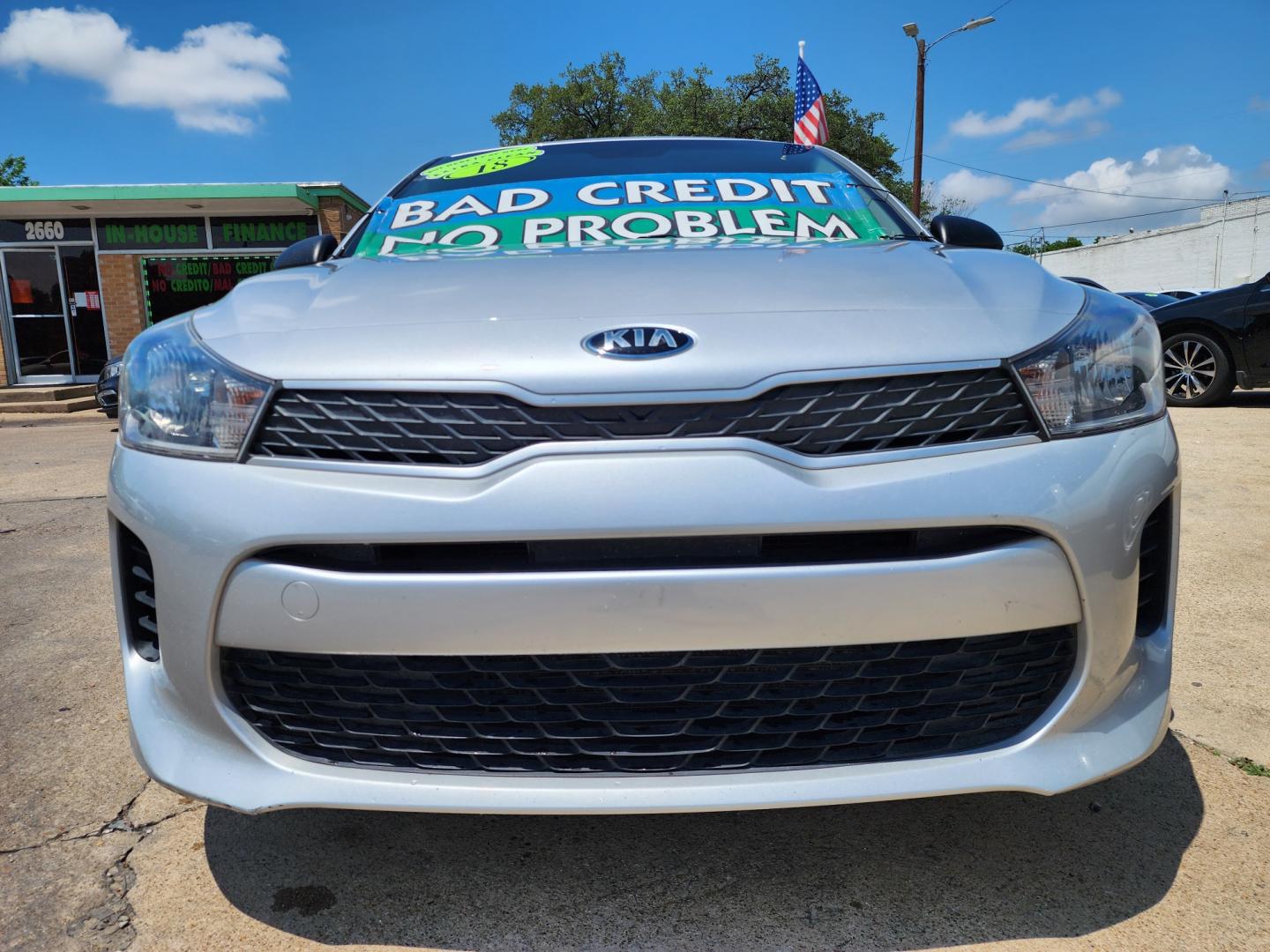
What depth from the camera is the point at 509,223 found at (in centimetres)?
222

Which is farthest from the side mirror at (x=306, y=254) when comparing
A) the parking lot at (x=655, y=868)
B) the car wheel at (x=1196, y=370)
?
the car wheel at (x=1196, y=370)

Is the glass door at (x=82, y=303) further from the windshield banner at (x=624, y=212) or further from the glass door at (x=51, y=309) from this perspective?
the windshield banner at (x=624, y=212)

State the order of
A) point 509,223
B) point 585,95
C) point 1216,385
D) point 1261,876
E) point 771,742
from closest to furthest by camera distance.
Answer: point 771,742
point 1261,876
point 509,223
point 1216,385
point 585,95

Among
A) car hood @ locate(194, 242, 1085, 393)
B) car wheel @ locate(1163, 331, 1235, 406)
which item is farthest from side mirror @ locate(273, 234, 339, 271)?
car wheel @ locate(1163, 331, 1235, 406)

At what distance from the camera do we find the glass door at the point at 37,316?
14.7 meters

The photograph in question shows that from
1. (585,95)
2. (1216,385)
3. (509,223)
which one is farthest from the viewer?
(585,95)

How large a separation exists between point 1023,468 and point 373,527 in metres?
0.93

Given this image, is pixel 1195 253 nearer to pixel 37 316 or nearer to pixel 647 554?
pixel 37 316

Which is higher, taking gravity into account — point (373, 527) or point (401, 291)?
point (401, 291)

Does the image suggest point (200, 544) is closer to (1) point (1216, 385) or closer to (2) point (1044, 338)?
(2) point (1044, 338)

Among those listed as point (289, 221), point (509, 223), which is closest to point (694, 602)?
point (509, 223)

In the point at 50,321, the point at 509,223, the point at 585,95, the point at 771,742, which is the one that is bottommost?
the point at 50,321

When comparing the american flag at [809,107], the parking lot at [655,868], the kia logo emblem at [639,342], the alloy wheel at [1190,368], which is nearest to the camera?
the kia logo emblem at [639,342]

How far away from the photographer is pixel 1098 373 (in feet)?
4.62
